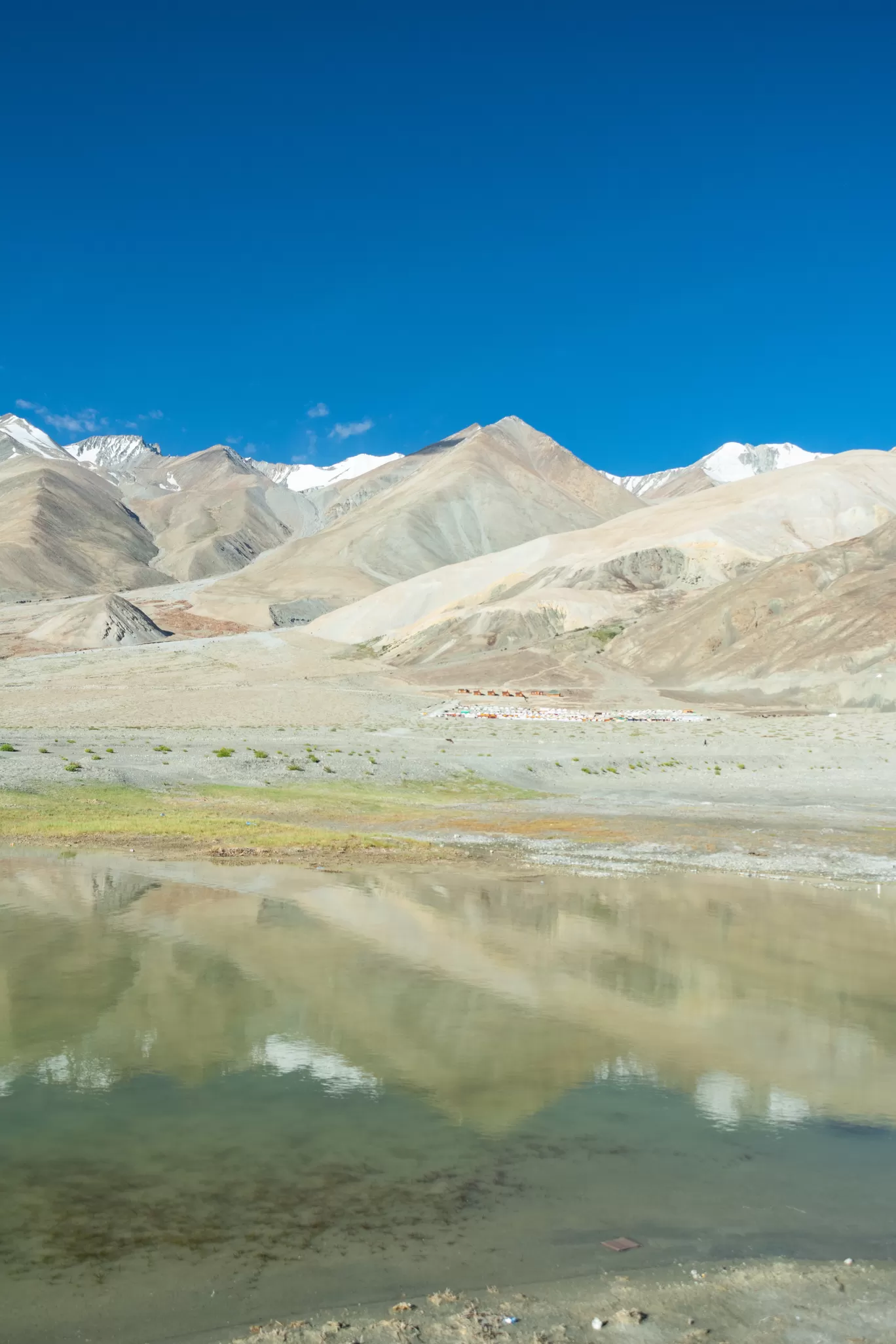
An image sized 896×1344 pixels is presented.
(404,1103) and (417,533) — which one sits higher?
(417,533)

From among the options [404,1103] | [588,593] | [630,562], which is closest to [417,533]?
[630,562]

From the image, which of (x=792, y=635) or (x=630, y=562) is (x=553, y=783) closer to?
(x=792, y=635)

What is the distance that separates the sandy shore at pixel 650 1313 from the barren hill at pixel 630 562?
271 ft

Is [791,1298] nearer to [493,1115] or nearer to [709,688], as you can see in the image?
[493,1115]

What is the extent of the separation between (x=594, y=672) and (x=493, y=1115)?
69142 mm

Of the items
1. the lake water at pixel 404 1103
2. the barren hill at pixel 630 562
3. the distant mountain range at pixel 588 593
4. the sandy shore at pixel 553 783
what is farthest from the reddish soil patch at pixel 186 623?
the lake water at pixel 404 1103

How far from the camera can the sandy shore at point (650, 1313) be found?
15.2 ft

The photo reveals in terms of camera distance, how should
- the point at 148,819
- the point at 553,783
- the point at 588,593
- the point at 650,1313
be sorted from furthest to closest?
the point at 588,593 < the point at 553,783 < the point at 148,819 < the point at 650,1313

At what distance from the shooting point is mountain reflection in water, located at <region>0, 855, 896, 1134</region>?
7.92m

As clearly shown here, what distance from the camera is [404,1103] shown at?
734 cm

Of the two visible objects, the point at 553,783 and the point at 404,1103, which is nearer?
the point at 404,1103

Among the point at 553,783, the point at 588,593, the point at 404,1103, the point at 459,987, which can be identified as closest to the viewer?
the point at 404,1103

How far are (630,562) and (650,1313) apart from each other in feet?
329

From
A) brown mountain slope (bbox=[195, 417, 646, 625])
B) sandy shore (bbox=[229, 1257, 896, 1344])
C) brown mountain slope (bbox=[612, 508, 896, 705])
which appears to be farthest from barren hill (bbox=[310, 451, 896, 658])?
sandy shore (bbox=[229, 1257, 896, 1344])
